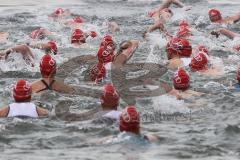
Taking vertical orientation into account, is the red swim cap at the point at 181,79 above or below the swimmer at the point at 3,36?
below

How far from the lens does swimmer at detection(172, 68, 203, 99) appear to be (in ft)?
39.5

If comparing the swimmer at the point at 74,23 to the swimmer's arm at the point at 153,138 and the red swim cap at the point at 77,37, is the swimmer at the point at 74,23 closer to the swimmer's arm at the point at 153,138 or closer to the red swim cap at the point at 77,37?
the red swim cap at the point at 77,37

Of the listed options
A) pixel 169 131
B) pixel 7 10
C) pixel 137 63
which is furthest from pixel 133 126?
pixel 7 10

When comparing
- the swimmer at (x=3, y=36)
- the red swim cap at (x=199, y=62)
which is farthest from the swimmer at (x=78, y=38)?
the red swim cap at (x=199, y=62)

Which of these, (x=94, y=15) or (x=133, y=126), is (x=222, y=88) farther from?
(x=94, y=15)

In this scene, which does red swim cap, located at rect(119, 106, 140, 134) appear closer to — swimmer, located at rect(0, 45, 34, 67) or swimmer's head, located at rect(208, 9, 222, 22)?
swimmer, located at rect(0, 45, 34, 67)

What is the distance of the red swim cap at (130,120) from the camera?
916cm

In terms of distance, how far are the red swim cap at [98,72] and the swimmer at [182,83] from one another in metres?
2.07

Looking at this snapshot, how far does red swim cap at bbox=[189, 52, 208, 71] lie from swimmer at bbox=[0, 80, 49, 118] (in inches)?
182

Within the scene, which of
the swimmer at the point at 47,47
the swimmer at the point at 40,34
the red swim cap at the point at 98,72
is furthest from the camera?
the swimmer at the point at 40,34

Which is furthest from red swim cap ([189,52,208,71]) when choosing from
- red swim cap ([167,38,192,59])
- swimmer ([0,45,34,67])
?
swimmer ([0,45,34,67])

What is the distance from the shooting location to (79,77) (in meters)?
14.7

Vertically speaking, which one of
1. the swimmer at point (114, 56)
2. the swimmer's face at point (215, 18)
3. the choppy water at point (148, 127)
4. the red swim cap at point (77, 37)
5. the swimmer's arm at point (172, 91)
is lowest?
the choppy water at point (148, 127)

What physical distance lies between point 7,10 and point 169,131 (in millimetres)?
18849
